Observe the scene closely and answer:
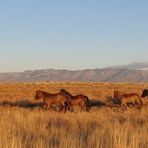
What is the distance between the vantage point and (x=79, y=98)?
23.7 metres

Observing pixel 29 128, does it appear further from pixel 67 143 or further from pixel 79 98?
pixel 79 98

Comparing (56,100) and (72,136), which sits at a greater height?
(56,100)

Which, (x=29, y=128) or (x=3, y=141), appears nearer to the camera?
(x=3, y=141)

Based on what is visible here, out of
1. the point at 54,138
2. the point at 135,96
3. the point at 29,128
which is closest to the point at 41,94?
the point at 135,96

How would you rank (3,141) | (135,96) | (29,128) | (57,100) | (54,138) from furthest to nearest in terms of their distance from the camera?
(135,96) → (57,100) → (29,128) → (54,138) → (3,141)

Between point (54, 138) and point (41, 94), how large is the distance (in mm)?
13445

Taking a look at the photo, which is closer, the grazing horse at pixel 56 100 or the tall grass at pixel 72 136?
the tall grass at pixel 72 136

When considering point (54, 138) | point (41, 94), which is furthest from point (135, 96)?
point (54, 138)

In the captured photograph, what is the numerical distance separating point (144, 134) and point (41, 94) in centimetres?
1353

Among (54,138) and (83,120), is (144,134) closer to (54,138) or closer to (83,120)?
(54,138)

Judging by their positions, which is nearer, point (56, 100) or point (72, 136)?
point (72, 136)

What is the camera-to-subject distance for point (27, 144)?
29.2 ft

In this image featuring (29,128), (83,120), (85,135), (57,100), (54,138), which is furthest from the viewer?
(57,100)

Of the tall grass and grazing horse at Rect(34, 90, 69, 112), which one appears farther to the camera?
grazing horse at Rect(34, 90, 69, 112)
